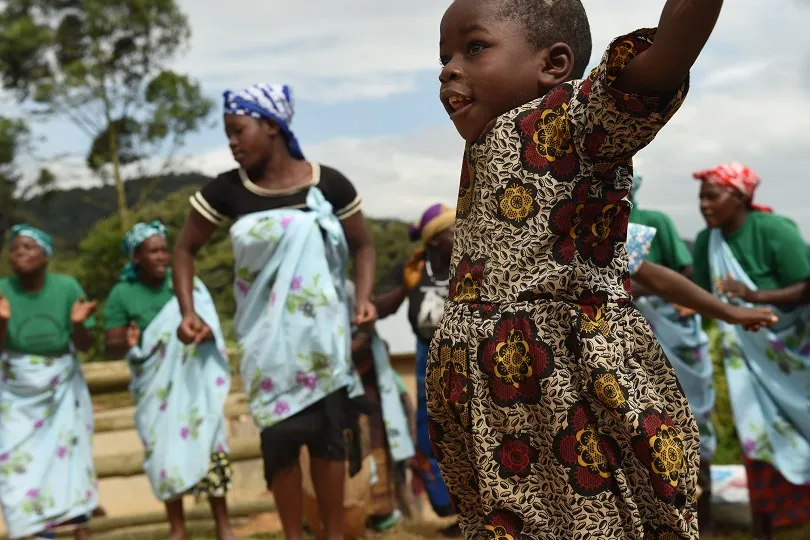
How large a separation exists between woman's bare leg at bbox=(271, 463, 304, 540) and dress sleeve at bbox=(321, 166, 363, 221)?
1.20 m

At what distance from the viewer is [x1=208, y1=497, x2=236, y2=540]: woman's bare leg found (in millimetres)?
6008

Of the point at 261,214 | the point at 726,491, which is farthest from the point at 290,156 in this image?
the point at 726,491

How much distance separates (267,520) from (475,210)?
5.40 metres

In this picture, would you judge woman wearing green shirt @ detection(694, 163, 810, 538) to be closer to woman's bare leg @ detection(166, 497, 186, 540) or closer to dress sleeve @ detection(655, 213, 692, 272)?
dress sleeve @ detection(655, 213, 692, 272)

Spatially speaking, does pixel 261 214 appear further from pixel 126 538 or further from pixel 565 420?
pixel 126 538

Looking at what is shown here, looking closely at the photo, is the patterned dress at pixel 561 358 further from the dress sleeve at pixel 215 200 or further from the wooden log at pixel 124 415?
the wooden log at pixel 124 415

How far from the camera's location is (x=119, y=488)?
8625mm

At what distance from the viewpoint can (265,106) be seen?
4.75 m

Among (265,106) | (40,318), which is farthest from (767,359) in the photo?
(40,318)

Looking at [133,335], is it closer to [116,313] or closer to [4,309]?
[116,313]

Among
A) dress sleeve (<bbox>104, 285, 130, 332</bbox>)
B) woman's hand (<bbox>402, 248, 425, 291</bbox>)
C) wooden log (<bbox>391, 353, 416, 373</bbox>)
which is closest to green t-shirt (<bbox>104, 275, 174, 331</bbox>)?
dress sleeve (<bbox>104, 285, 130, 332</bbox>)

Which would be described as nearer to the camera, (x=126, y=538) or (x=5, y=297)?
(x=5, y=297)

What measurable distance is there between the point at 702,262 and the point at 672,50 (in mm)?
4464

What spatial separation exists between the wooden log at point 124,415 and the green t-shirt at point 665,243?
125 inches
